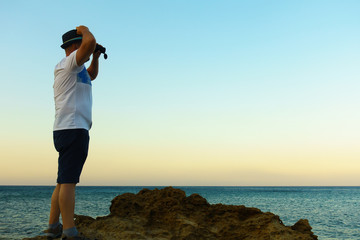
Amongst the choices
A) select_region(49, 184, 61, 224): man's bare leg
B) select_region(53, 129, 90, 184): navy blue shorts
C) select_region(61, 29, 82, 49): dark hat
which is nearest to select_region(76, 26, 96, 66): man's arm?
select_region(61, 29, 82, 49): dark hat

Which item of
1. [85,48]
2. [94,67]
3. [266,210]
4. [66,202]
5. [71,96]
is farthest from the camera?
[266,210]

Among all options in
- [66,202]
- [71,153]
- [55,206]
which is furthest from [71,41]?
[55,206]

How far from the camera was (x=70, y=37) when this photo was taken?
11.0ft

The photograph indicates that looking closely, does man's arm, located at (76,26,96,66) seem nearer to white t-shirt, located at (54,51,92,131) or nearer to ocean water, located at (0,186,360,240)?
white t-shirt, located at (54,51,92,131)

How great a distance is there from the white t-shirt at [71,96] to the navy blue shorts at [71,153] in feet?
0.25

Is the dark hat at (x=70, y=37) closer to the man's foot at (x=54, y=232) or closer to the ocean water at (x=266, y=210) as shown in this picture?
the man's foot at (x=54, y=232)

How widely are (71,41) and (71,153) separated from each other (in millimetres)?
1235

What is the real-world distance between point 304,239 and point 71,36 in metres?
3.51

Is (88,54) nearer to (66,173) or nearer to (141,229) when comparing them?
(66,173)

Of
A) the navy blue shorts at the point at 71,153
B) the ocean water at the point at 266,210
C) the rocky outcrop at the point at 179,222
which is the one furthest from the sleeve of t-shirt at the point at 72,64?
the ocean water at the point at 266,210

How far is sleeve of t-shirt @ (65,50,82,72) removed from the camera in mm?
3054

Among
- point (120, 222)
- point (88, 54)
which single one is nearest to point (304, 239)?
point (120, 222)

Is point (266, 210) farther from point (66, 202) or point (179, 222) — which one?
point (66, 202)

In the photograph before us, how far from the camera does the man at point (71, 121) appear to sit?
3.04 metres
